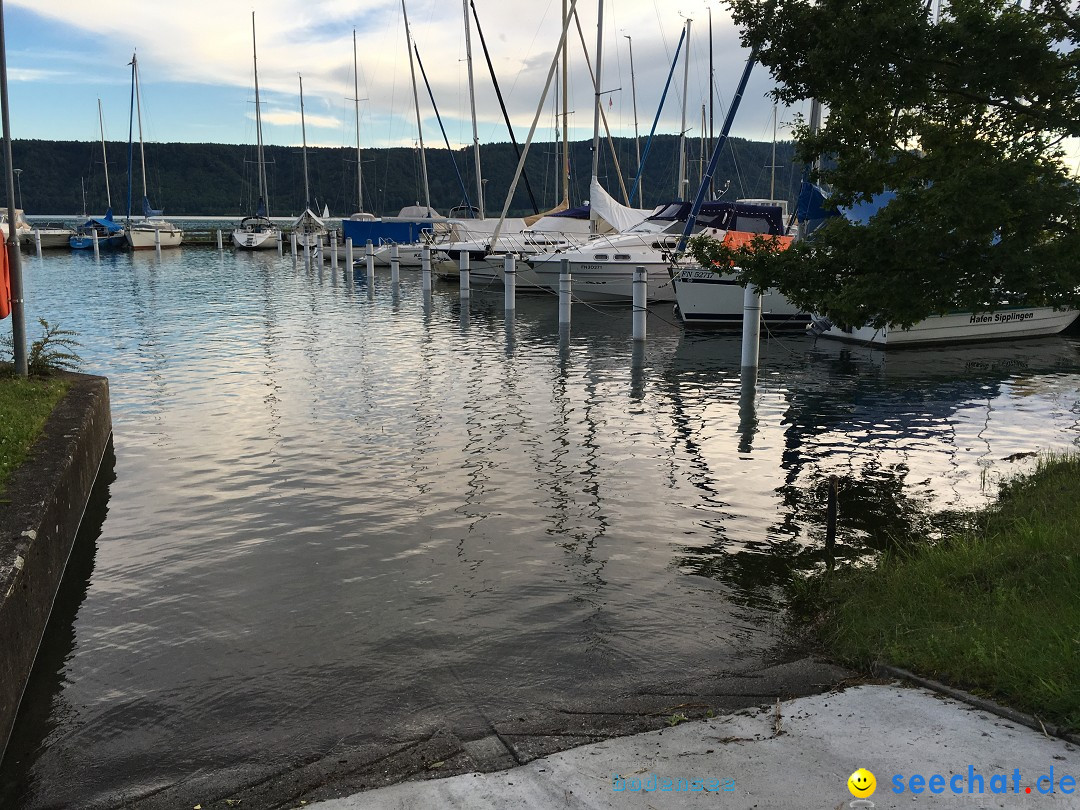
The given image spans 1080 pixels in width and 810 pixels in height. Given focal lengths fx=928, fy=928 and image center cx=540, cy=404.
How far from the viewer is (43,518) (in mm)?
6621

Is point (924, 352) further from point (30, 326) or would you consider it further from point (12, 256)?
point (30, 326)

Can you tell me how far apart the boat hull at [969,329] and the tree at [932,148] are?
13.3 meters

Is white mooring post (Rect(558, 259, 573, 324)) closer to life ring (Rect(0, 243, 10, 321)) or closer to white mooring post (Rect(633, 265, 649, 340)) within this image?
white mooring post (Rect(633, 265, 649, 340))

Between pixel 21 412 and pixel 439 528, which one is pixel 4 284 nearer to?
pixel 21 412

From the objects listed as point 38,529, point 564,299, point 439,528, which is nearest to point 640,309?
point 564,299

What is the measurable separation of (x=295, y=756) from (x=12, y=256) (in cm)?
868

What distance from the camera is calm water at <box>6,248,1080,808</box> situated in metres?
5.44

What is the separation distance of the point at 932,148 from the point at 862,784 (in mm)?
6718

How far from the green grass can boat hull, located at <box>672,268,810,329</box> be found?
57.2 feet

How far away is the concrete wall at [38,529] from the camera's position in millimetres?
5324

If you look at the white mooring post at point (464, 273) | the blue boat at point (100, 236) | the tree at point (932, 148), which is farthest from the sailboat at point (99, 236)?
the tree at point (932, 148)

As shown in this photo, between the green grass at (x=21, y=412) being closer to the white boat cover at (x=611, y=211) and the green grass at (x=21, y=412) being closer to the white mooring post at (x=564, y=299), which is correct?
the white mooring post at (x=564, y=299)

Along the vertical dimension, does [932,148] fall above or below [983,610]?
above

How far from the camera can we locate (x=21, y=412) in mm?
9547
